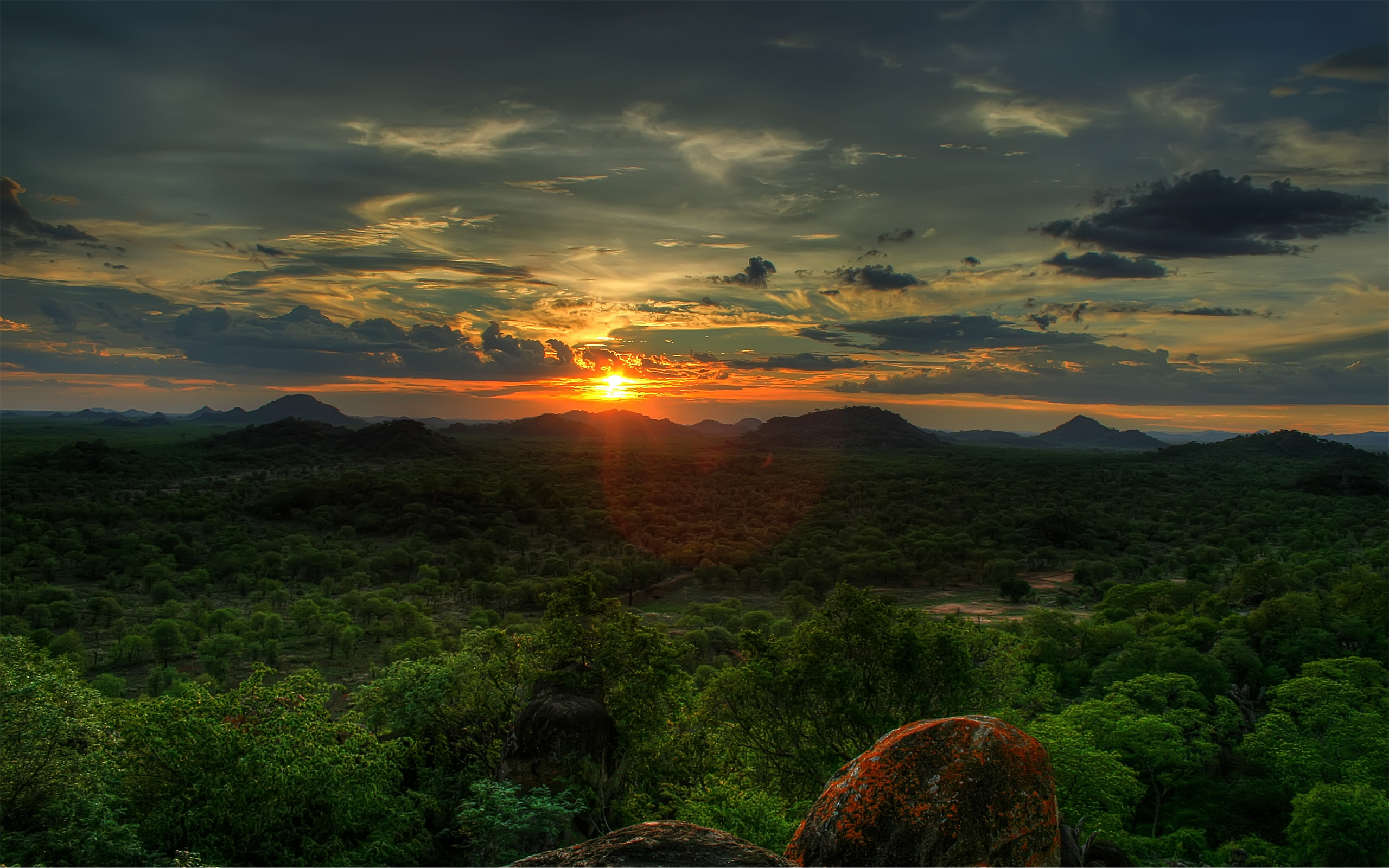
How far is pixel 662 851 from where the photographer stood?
798 cm

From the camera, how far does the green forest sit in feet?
66.1

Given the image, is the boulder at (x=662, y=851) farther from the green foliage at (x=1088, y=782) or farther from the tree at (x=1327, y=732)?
the tree at (x=1327, y=732)

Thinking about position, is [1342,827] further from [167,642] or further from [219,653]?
[167,642]

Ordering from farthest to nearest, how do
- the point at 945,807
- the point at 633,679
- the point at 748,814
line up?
the point at 633,679
the point at 748,814
the point at 945,807

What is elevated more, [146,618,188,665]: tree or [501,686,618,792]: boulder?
[501,686,618,792]: boulder

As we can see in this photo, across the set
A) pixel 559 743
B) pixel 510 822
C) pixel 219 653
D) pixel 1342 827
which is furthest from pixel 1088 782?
pixel 219 653

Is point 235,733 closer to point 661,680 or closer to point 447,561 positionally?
point 661,680

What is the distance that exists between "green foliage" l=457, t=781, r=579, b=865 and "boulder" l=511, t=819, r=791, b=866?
1278 cm

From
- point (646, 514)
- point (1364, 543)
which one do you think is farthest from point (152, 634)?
point (1364, 543)

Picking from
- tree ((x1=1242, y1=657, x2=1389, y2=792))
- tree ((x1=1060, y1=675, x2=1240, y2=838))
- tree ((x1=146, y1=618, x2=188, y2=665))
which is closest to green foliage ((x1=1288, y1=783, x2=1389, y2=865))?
tree ((x1=1242, y1=657, x2=1389, y2=792))

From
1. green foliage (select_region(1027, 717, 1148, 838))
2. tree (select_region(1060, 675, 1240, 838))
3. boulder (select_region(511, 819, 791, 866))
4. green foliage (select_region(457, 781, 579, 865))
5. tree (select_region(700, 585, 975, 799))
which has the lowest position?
tree (select_region(1060, 675, 1240, 838))

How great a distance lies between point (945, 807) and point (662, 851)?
4.26 meters

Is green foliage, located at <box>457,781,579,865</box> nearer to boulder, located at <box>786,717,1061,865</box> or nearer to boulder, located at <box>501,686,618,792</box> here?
boulder, located at <box>501,686,618,792</box>

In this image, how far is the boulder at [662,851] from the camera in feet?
25.3
